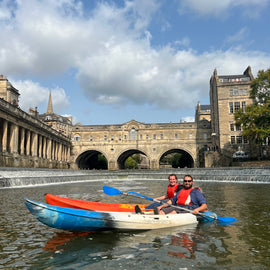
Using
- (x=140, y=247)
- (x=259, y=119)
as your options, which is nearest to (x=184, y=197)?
(x=140, y=247)

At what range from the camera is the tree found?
3109 centimetres

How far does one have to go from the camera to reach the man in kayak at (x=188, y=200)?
6.42 m

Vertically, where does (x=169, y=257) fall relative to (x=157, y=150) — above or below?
below

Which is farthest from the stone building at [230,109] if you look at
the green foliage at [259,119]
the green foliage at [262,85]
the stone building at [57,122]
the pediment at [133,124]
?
the stone building at [57,122]

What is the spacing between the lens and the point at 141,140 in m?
59.4

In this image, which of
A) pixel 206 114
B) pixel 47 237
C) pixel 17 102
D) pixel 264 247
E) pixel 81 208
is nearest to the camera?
pixel 264 247

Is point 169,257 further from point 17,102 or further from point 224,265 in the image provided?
point 17,102

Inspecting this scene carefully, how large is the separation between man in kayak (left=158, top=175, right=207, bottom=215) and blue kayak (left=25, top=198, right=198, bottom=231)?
0.39 metres

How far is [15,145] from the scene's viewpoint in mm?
33906

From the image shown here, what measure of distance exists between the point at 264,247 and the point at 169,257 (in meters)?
1.72

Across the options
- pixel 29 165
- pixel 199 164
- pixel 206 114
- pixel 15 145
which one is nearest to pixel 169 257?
pixel 15 145

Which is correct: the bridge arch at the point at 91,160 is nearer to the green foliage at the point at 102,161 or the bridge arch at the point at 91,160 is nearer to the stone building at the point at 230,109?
the green foliage at the point at 102,161

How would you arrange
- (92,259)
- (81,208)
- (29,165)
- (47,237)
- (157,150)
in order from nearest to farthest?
(92,259) → (47,237) → (81,208) → (29,165) → (157,150)

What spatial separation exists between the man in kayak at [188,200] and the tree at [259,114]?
1062 inches
